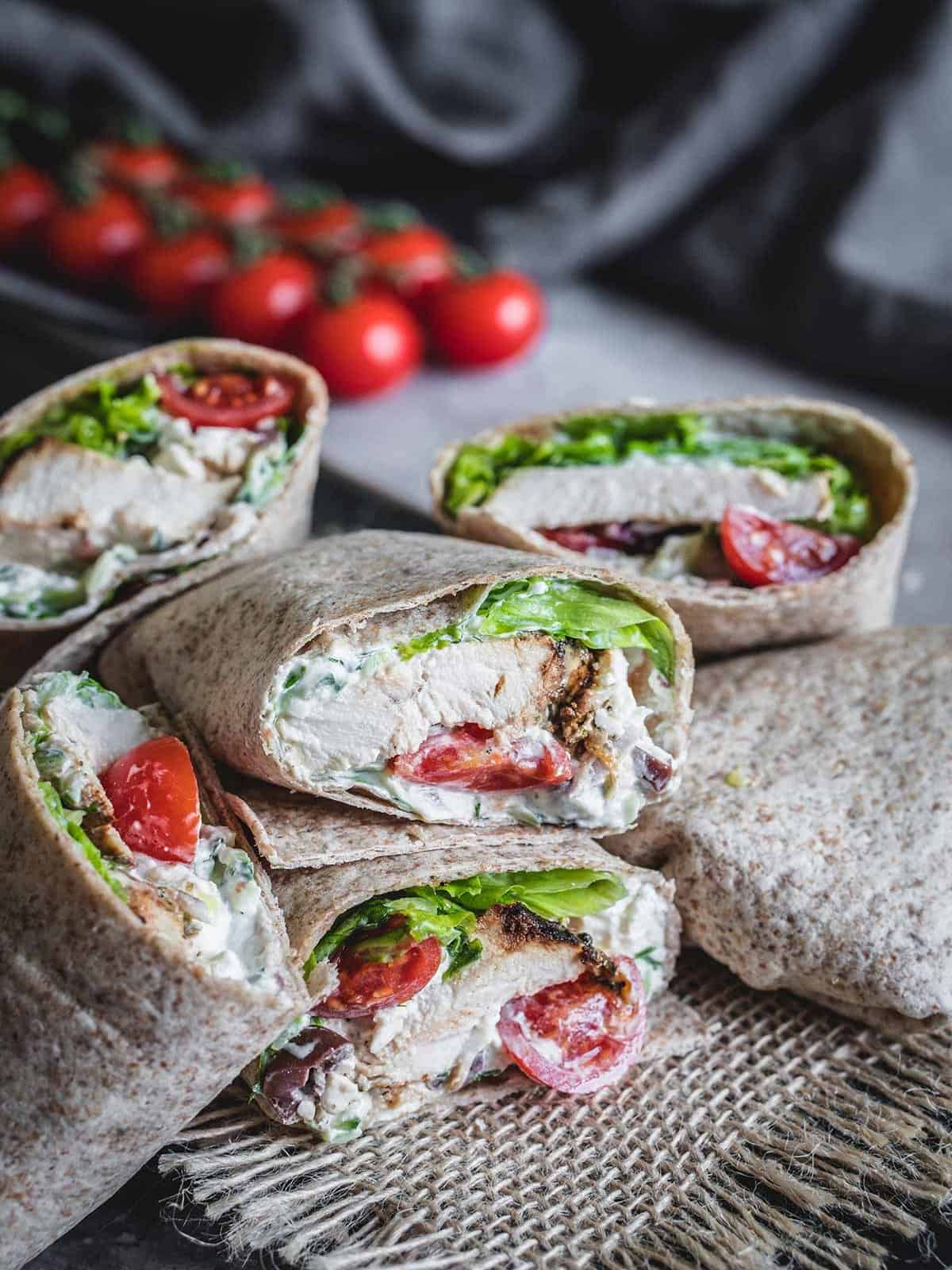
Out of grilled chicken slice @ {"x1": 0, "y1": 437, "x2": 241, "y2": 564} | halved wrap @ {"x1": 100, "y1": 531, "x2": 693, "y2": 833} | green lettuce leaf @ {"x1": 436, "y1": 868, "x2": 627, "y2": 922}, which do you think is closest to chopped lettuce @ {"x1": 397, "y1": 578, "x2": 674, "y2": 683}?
halved wrap @ {"x1": 100, "y1": 531, "x2": 693, "y2": 833}

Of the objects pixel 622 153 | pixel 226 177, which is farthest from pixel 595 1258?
pixel 226 177

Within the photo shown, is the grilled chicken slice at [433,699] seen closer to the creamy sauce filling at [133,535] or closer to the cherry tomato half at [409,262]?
the creamy sauce filling at [133,535]

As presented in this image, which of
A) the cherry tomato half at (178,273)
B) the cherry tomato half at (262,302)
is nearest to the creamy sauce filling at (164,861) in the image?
the cherry tomato half at (262,302)

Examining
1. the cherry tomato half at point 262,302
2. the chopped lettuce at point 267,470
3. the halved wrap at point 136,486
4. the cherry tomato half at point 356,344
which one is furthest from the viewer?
the cherry tomato half at point 262,302

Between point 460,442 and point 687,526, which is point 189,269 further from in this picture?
point 687,526

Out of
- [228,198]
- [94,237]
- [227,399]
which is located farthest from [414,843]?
[228,198]

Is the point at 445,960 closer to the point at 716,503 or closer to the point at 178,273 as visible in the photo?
the point at 716,503
